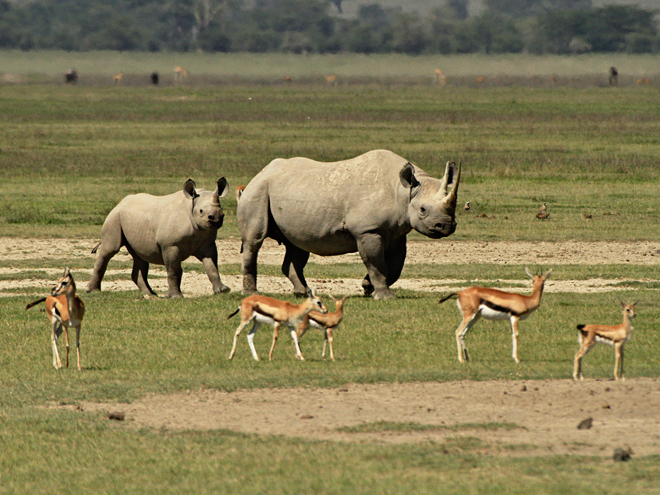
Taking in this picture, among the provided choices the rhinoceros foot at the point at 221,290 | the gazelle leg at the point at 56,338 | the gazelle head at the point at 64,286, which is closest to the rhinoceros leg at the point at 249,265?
the rhinoceros foot at the point at 221,290

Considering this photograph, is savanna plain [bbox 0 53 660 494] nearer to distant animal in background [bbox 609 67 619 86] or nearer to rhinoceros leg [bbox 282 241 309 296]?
rhinoceros leg [bbox 282 241 309 296]

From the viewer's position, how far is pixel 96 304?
15.8 m

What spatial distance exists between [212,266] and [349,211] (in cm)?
236

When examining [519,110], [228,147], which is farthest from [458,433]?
[519,110]

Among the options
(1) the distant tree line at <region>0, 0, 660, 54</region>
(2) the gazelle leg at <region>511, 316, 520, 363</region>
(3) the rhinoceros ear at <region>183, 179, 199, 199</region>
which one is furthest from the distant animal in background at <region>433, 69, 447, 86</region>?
(2) the gazelle leg at <region>511, 316, 520, 363</region>

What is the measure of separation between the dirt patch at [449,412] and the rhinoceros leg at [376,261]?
5216mm

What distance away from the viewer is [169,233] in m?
16.8

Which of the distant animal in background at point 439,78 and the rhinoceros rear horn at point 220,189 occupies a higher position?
the rhinoceros rear horn at point 220,189

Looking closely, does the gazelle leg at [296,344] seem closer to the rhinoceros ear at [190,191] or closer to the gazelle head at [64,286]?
the gazelle head at [64,286]

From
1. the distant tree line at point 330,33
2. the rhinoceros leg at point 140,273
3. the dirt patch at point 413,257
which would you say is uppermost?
the rhinoceros leg at point 140,273

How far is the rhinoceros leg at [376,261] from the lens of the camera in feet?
51.0

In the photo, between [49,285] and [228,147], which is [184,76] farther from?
[49,285]

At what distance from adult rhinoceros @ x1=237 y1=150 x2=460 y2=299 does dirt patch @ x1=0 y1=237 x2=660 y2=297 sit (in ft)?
3.47

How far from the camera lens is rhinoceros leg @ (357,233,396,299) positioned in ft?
51.0
